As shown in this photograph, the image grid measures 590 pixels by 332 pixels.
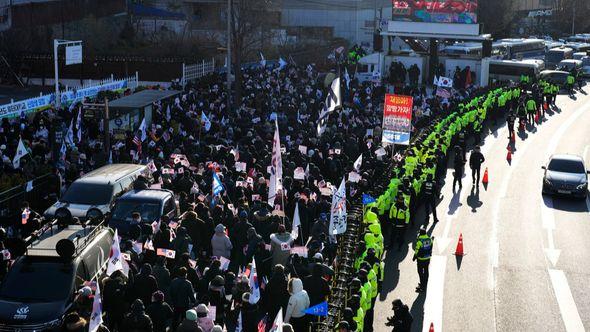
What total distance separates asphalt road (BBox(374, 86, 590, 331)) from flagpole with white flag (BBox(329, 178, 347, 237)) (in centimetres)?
164

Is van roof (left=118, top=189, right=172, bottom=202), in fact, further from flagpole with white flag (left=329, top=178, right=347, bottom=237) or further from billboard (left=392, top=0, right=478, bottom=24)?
billboard (left=392, top=0, right=478, bottom=24)

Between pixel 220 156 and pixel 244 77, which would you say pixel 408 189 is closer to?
pixel 220 156

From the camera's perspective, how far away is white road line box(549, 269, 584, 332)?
53.4ft

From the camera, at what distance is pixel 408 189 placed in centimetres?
2088

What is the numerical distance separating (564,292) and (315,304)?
6.52m

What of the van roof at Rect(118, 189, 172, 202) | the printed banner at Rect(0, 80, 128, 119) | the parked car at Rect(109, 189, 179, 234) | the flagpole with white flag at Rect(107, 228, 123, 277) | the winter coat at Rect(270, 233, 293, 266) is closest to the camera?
the flagpole with white flag at Rect(107, 228, 123, 277)

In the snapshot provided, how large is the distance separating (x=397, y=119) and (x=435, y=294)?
10043 millimetres

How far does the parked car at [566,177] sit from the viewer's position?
83.2ft

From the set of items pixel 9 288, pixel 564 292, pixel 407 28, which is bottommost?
pixel 564 292

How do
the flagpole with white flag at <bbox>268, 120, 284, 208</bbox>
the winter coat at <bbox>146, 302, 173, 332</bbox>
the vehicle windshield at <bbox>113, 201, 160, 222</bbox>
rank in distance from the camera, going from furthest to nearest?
the flagpole with white flag at <bbox>268, 120, 284, 208</bbox>
the vehicle windshield at <bbox>113, 201, 160, 222</bbox>
the winter coat at <bbox>146, 302, 173, 332</bbox>

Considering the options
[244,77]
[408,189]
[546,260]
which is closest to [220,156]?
[408,189]

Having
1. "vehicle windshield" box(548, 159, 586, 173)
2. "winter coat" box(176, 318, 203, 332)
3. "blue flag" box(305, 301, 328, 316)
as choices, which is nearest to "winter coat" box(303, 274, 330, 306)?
"blue flag" box(305, 301, 328, 316)

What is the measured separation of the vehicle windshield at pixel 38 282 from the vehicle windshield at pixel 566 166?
56.1 ft

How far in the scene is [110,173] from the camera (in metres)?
20.4
